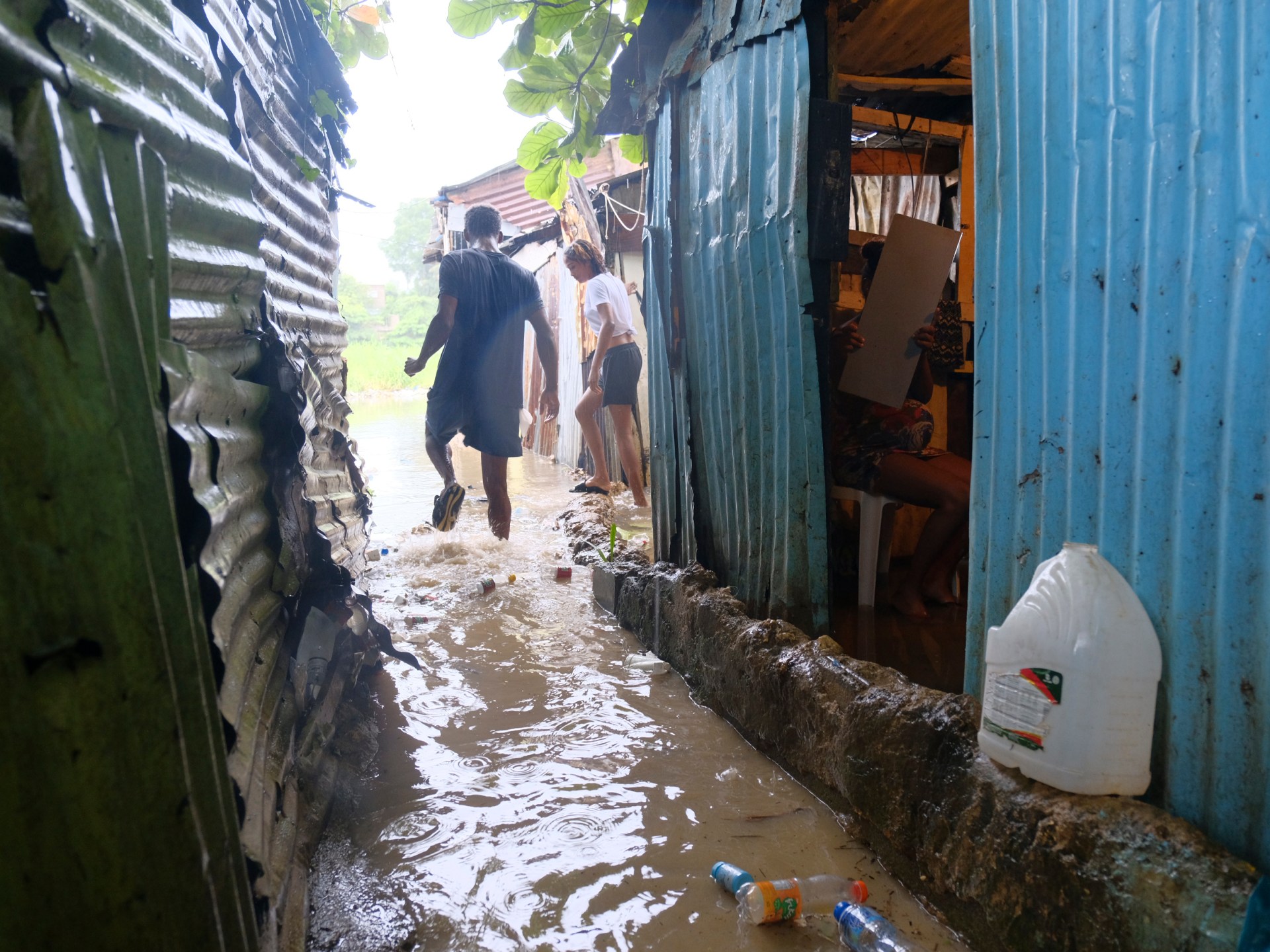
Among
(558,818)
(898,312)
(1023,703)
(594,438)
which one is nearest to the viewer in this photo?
(1023,703)

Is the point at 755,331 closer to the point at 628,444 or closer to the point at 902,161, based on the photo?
the point at 902,161

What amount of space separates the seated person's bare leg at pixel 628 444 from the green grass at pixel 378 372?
82.9 feet

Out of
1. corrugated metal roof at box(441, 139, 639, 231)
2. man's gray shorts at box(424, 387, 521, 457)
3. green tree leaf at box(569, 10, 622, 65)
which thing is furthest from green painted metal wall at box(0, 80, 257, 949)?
corrugated metal roof at box(441, 139, 639, 231)

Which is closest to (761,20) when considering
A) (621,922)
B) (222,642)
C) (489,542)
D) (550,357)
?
(222,642)

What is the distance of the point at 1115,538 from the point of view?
1.74m

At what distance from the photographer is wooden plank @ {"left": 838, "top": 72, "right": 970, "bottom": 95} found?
4574mm

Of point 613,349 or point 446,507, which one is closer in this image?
point 446,507

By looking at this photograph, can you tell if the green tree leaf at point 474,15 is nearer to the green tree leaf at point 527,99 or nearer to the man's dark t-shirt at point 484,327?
the green tree leaf at point 527,99

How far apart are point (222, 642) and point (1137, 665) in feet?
6.29

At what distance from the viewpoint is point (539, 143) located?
538 cm

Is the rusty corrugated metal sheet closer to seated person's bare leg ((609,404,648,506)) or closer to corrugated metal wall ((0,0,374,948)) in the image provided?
corrugated metal wall ((0,0,374,948))

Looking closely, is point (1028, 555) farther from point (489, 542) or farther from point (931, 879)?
point (489, 542)

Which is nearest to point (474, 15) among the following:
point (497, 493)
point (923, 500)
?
point (497, 493)

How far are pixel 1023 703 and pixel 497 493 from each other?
5032mm
